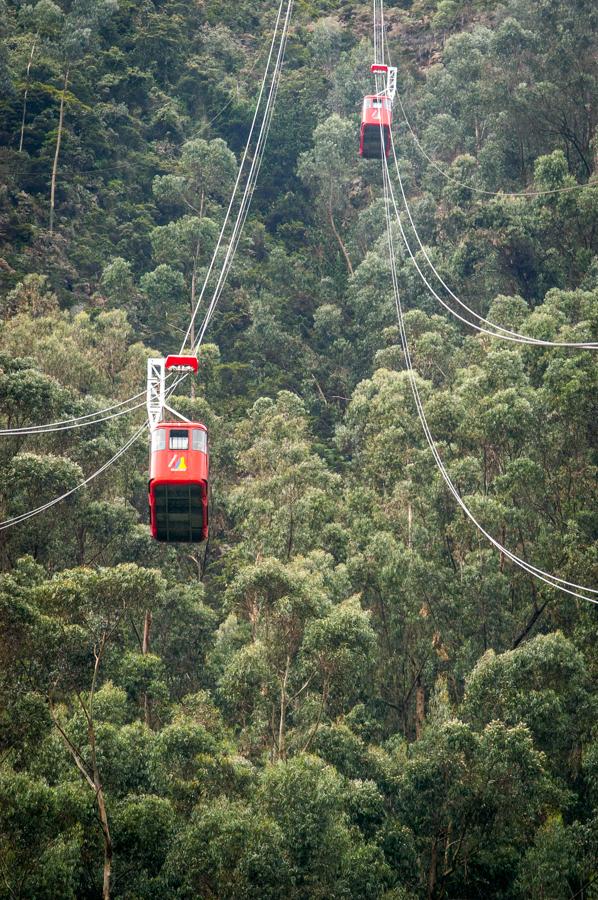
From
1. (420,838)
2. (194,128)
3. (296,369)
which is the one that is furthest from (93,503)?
(194,128)

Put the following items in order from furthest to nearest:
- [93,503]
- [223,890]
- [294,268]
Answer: [294,268] → [93,503] → [223,890]

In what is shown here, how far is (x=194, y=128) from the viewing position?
191ft

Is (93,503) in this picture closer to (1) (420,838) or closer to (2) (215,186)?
(1) (420,838)

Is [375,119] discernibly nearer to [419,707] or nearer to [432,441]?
[432,441]

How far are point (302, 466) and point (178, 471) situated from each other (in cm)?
1418

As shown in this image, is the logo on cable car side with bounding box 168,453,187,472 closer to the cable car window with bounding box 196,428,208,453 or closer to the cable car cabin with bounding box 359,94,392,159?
the cable car window with bounding box 196,428,208,453

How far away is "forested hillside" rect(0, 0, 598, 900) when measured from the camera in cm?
2664

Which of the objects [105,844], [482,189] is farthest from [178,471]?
[482,189]

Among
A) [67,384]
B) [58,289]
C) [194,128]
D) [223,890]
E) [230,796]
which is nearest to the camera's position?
[223,890]

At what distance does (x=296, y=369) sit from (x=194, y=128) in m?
14.5

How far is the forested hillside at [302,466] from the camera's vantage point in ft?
87.4

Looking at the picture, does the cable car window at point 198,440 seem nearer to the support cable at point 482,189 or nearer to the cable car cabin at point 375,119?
the cable car cabin at point 375,119

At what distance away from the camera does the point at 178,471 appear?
77.7ft

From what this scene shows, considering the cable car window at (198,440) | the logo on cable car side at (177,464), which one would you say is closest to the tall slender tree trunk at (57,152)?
the cable car window at (198,440)
